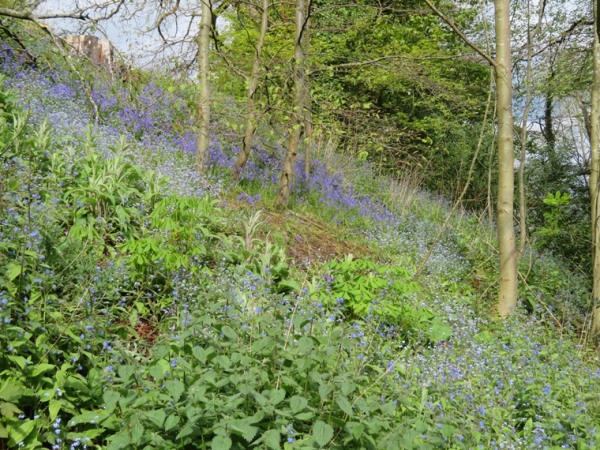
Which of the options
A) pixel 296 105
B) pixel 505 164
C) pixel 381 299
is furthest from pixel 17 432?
pixel 296 105

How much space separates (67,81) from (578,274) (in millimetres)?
8991

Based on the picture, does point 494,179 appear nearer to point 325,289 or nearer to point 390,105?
point 390,105

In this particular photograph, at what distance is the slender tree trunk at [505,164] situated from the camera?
5.88m

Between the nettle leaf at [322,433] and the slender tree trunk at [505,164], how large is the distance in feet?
13.5

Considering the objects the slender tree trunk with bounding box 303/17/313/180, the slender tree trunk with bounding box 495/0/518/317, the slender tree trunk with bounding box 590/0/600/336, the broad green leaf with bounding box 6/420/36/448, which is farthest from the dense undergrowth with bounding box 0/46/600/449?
the slender tree trunk with bounding box 303/17/313/180

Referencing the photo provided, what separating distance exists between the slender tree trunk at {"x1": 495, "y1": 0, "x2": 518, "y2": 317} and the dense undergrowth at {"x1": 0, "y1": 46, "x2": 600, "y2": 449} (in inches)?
12.0

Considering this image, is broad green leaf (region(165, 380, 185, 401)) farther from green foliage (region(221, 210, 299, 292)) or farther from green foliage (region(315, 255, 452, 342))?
green foliage (region(221, 210, 299, 292))

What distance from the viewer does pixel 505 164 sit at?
5.89 meters

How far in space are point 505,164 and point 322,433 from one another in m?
4.44

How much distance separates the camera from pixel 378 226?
Result: 28.3ft

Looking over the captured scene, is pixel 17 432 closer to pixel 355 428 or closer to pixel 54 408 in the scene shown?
pixel 54 408

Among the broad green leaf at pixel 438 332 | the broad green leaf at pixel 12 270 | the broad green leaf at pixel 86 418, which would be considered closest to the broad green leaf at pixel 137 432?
the broad green leaf at pixel 86 418

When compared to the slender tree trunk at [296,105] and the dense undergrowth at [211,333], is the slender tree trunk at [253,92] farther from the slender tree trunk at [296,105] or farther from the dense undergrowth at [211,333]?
the dense undergrowth at [211,333]

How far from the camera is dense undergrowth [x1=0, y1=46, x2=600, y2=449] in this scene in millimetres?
2436
